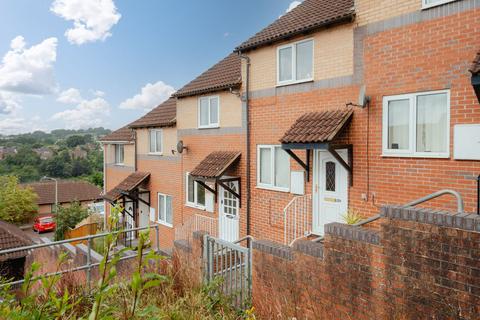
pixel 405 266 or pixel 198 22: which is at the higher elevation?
pixel 198 22

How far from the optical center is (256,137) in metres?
11.4

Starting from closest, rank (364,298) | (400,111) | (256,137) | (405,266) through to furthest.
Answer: (405,266)
(364,298)
(400,111)
(256,137)

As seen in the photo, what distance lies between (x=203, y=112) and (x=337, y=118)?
674 centimetres

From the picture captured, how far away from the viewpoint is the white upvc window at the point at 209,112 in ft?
43.3

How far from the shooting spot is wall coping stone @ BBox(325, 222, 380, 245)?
188 inches

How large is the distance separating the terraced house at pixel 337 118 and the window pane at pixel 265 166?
0.14 ft

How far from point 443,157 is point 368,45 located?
10.3 ft

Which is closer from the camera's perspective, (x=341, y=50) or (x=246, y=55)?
(x=341, y=50)

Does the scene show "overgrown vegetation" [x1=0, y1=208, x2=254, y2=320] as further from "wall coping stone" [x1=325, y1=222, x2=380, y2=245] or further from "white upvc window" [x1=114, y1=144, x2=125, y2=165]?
"white upvc window" [x1=114, y1=144, x2=125, y2=165]

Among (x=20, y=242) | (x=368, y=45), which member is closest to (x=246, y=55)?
(x=368, y=45)

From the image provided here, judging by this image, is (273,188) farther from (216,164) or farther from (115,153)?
(115,153)

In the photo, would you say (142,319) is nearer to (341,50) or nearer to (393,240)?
(393,240)

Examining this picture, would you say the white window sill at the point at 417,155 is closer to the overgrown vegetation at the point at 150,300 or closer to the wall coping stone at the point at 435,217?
the wall coping stone at the point at 435,217

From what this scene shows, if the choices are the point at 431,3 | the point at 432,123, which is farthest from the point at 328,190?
the point at 431,3
